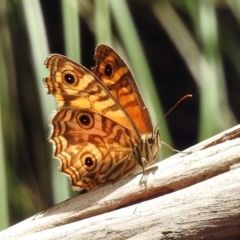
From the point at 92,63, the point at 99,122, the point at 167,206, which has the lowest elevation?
the point at 167,206

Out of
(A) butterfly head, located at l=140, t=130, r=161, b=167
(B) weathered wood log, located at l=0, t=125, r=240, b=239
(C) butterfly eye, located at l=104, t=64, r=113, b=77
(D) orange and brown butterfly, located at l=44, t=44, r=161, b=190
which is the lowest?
(B) weathered wood log, located at l=0, t=125, r=240, b=239

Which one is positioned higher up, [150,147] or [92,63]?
[92,63]

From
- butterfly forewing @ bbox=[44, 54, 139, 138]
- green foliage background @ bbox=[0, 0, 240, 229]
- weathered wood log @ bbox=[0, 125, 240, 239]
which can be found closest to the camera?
weathered wood log @ bbox=[0, 125, 240, 239]

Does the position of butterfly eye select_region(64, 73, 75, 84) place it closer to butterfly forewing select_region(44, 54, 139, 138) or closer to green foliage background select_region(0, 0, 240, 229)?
butterfly forewing select_region(44, 54, 139, 138)

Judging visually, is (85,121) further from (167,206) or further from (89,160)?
(167,206)

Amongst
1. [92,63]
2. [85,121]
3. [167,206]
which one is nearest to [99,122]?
[85,121]

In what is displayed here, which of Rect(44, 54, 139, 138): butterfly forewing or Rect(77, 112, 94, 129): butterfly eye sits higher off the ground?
Rect(44, 54, 139, 138): butterfly forewing

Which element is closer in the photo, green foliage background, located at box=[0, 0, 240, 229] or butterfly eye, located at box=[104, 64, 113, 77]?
butterfly eye, located at box=[104, 64, 113, 77]

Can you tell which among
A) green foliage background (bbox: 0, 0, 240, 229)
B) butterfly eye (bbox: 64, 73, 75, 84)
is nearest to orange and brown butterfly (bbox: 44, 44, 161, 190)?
butterfly eye (bbox: 64, 73, 75, 84)
